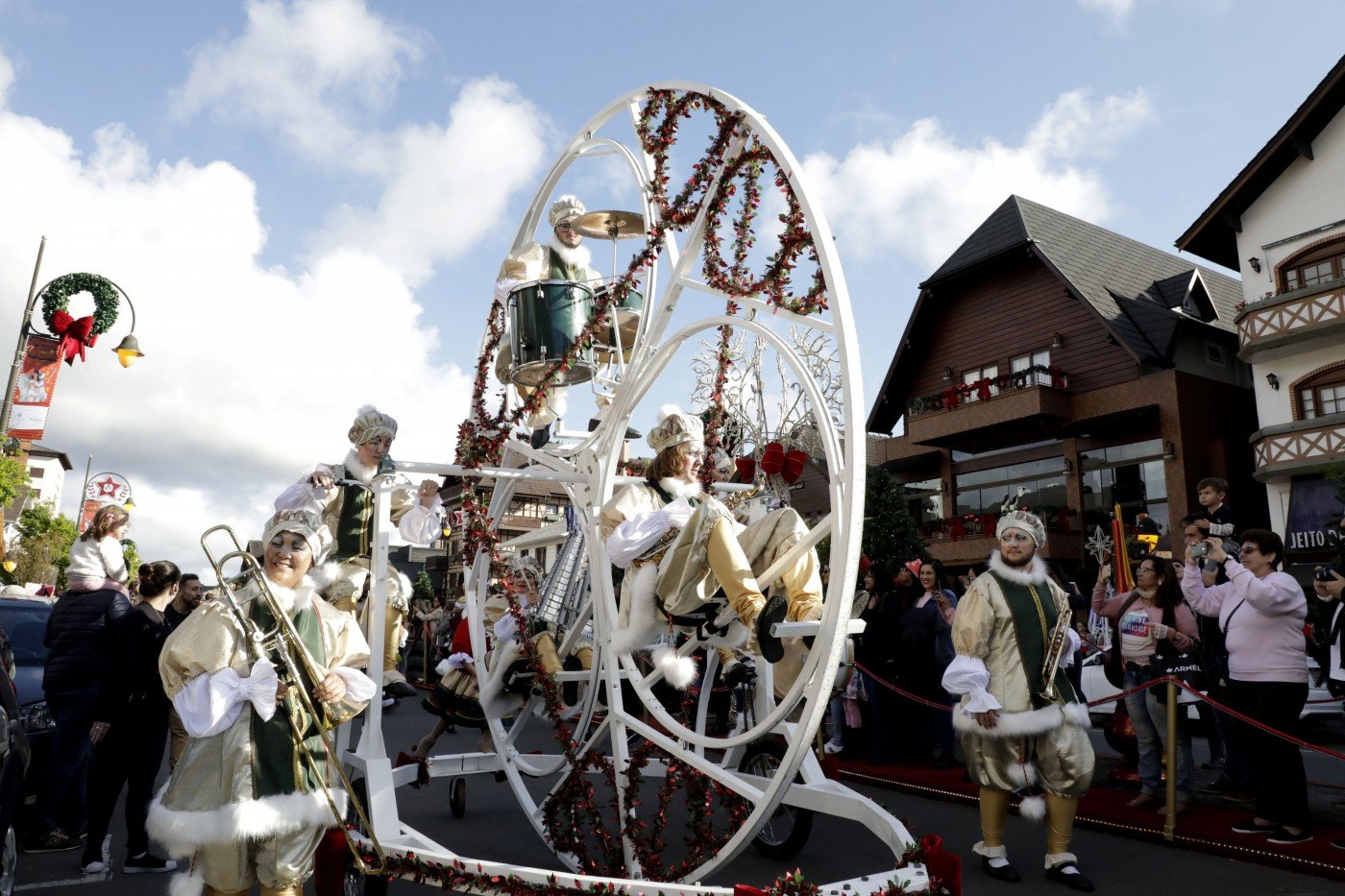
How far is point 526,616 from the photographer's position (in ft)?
18.5

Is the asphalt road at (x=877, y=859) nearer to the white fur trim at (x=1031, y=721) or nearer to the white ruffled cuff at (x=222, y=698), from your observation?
the white fur trim at (x=1031, y=721)

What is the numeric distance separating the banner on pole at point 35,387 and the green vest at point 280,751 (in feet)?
37.2

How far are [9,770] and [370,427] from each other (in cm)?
220

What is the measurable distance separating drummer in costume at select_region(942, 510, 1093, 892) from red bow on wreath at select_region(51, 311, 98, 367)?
478 inches

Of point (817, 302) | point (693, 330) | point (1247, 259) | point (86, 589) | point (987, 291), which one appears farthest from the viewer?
point (987, 291)

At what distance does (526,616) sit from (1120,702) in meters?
4.54

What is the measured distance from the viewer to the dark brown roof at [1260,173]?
60.1 ft

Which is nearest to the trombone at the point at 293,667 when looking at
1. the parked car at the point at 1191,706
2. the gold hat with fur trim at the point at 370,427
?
the gold hat with fur trim at the point at 370,427

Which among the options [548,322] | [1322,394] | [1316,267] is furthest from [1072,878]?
[1316,267]

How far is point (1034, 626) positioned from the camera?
504cm

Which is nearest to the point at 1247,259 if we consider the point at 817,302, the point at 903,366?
the point at 903,366

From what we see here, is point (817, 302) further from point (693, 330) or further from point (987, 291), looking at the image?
point (987, 291)

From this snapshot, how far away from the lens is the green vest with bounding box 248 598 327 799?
336 cm

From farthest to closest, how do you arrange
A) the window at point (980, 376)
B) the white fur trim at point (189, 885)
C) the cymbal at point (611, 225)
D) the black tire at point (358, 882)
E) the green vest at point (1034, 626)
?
the window at point (980, 376) < the cymbal at point (611, 225) < the green vest at point (1034, 626) < the black tire at point (358, 882) < the white fur trim at point (189, 885)
